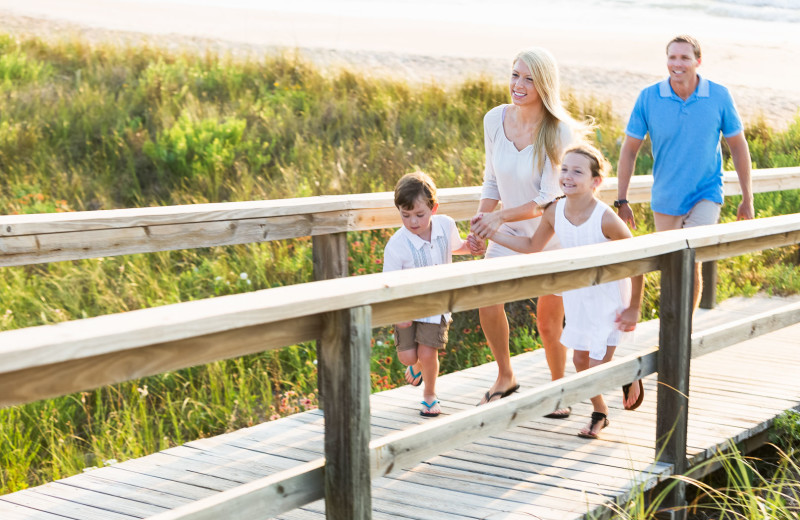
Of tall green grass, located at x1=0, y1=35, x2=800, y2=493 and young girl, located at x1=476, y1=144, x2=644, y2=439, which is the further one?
tall green grass, located at x1=0, y1=35, x2=800, y2=493

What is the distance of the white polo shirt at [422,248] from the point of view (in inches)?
167

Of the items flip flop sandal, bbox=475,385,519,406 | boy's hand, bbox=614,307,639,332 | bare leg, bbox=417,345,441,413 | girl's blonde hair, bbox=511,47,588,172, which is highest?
girl's blonde hair, bbox=511,47,588,172

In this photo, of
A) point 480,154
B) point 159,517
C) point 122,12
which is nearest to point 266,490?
point 159,517

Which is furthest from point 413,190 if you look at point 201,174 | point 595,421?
point 201,174

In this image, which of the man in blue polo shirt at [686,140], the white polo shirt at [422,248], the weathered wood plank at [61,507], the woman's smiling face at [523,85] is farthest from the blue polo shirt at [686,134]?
the weathered wood plank at [61,507]

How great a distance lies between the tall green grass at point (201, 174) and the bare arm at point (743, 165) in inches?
74.4

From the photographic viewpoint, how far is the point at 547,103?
420 centimetres

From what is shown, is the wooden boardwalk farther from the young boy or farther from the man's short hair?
the man's short hair

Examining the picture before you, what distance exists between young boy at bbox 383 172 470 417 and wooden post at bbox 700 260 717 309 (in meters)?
3.28

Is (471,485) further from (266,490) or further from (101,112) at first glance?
(101,112)

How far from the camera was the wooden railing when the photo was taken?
2.11m

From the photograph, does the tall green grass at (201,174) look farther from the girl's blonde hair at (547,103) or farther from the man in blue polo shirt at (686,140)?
the girl's blonde hair at (547,103)

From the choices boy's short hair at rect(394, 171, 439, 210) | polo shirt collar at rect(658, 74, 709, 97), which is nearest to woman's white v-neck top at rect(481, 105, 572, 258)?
boy's short hair at rect(394, 171, 439, 210)

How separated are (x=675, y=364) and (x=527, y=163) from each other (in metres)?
1.10
